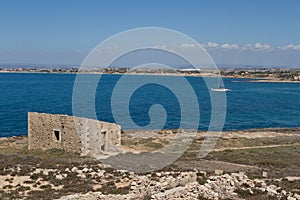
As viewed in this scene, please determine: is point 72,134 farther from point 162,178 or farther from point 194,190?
point 194,190

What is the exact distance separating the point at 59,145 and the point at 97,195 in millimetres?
13572

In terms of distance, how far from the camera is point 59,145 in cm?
2538

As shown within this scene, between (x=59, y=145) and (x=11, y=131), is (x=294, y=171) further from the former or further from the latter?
(x=11, y=131)

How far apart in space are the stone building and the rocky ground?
81 cm

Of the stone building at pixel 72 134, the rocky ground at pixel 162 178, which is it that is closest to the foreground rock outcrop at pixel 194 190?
the rocky ground at pixel 162 178

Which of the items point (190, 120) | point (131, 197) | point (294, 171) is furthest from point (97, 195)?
Answer: point (190, 120)

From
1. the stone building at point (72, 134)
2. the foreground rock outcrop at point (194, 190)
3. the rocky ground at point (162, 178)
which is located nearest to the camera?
the foreground rock outcrop at point (194, 190)

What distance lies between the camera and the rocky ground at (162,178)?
518 inches

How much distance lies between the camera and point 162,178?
14797mm

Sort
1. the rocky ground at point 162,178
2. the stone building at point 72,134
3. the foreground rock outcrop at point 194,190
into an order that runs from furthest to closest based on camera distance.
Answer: the stone building at point 72,134 → the rocky ground at point 162,178 → the foreground rock outcrop at point 194,190

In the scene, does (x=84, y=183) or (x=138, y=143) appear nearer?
(x=84, y=183)

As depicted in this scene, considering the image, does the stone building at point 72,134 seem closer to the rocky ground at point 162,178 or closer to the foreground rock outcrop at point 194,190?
the rocky ground at point 162,178

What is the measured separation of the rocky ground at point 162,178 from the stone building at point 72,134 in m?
0.81

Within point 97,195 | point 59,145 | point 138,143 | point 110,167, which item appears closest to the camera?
Answer: point 97,195
